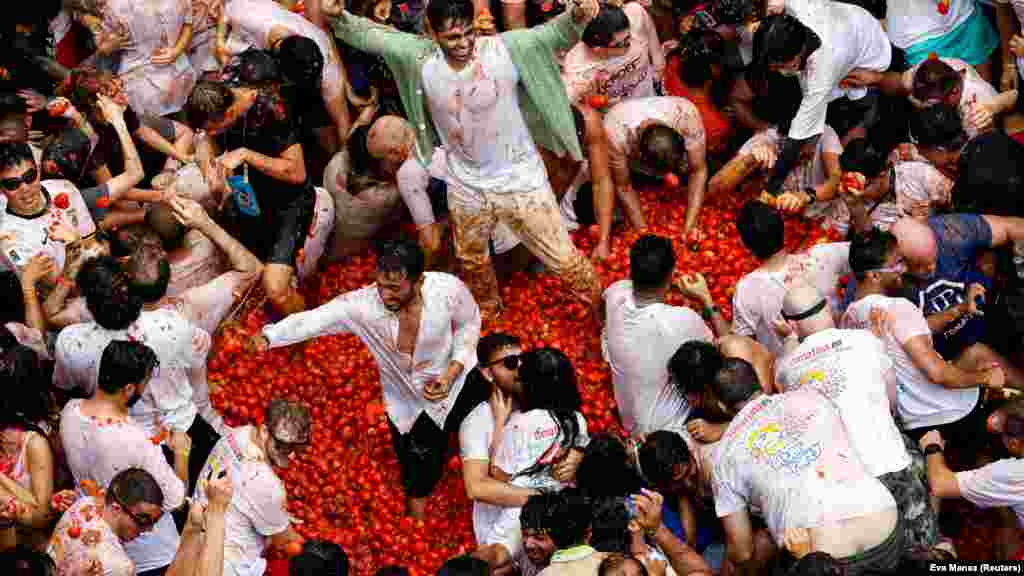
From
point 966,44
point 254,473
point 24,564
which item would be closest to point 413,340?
point 254,473

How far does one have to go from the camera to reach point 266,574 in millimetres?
7652

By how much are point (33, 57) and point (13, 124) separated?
3.19 feet

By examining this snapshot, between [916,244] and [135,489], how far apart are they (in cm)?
353

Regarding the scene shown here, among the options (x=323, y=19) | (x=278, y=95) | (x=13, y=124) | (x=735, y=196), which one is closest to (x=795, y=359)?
(x=735, y=196)

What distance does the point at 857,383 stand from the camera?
7133mm

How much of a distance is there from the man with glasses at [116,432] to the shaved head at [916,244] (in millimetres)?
3277

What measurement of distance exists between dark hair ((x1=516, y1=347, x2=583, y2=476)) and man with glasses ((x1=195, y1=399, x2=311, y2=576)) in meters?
0.94

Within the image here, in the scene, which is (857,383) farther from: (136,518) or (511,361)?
(136,518)

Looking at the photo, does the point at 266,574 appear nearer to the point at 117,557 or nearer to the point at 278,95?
the point at 117,557

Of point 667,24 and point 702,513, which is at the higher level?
point 667,24

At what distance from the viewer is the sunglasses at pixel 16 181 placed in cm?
775

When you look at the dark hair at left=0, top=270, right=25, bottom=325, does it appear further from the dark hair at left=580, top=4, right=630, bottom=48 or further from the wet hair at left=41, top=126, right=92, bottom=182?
the dark hair at left=580, top=4, right=630, bottom=48

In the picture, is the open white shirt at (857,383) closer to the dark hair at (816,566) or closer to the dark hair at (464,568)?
the dark hair at (816,566)

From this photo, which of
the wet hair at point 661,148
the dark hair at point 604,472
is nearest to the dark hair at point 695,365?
the dark hair at point 604,472
